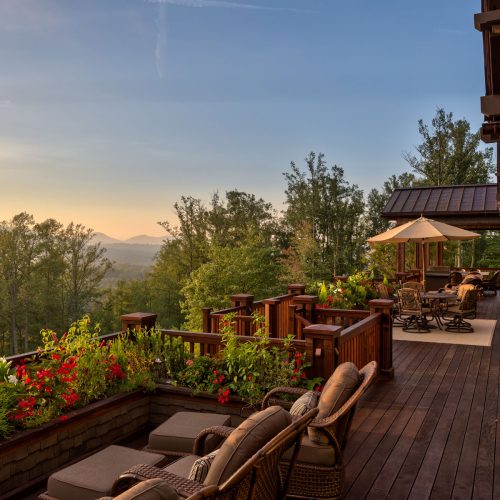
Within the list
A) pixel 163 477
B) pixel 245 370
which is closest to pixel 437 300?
pixel 245 370

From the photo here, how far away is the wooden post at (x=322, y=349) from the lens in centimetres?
462

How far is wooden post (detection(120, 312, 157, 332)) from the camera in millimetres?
5586

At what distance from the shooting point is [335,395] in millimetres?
3102

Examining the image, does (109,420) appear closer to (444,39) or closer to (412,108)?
(444,39)

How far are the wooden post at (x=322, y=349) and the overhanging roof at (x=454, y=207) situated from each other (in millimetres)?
12942

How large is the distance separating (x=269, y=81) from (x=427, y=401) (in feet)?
63.4

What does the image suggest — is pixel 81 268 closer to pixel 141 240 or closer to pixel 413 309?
pixel 141 240

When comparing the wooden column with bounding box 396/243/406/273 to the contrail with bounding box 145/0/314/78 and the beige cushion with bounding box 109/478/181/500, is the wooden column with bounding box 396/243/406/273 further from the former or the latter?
the beige cushion with bounding box 109/478/181/500

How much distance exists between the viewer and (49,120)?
25.8m

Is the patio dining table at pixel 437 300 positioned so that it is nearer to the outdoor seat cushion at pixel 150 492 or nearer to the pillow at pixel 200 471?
the pillow at pixel 200 471

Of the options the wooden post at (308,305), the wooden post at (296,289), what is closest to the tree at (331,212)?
the wooden post at (296,289)

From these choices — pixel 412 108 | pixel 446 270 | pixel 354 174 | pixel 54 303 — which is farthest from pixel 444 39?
pixel 54 303

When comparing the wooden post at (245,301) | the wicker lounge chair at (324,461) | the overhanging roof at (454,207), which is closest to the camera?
the wicker lounge chair at (324,461)

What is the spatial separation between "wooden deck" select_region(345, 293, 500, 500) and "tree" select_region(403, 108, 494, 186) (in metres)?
27.7
